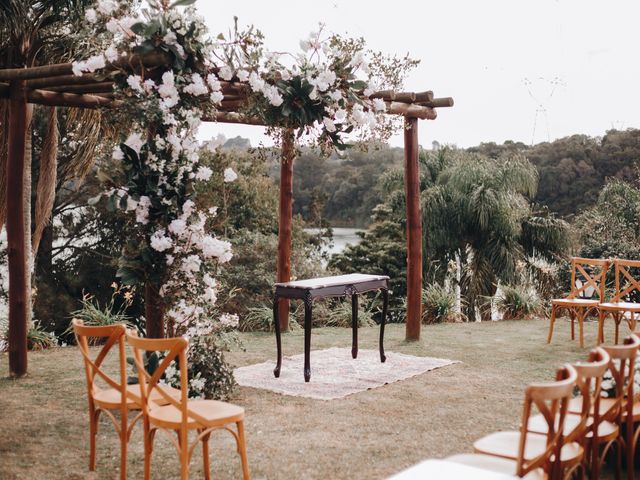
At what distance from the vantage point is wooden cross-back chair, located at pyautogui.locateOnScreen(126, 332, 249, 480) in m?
3.36

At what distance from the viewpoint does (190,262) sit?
5.12 m

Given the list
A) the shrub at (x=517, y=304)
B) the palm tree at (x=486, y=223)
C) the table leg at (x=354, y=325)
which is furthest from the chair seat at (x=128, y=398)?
the palm tree at (x=486, y=223)

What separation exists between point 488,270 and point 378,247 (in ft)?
8.95

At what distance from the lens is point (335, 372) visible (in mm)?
6906

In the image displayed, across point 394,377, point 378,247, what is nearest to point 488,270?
point 378,247

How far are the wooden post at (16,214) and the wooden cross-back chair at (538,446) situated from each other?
202 inches

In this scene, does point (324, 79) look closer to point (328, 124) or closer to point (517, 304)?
point (328, 124)

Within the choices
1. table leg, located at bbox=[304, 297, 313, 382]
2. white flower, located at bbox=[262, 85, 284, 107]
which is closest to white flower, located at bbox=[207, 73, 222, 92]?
white flower, located at bbox=[262, 85, 284, 107]

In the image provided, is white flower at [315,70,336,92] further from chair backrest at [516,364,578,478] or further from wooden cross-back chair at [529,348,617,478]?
chair backrest at [516,364,578,478]

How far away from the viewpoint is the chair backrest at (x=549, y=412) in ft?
7.56

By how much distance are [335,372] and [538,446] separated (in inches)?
158

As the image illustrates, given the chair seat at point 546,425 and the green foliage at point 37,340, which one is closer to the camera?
the chair seat at point 546,425

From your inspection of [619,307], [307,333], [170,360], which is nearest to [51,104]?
[307,333]

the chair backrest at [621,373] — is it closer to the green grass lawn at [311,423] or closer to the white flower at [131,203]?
the green grass lawn at [311,423]
